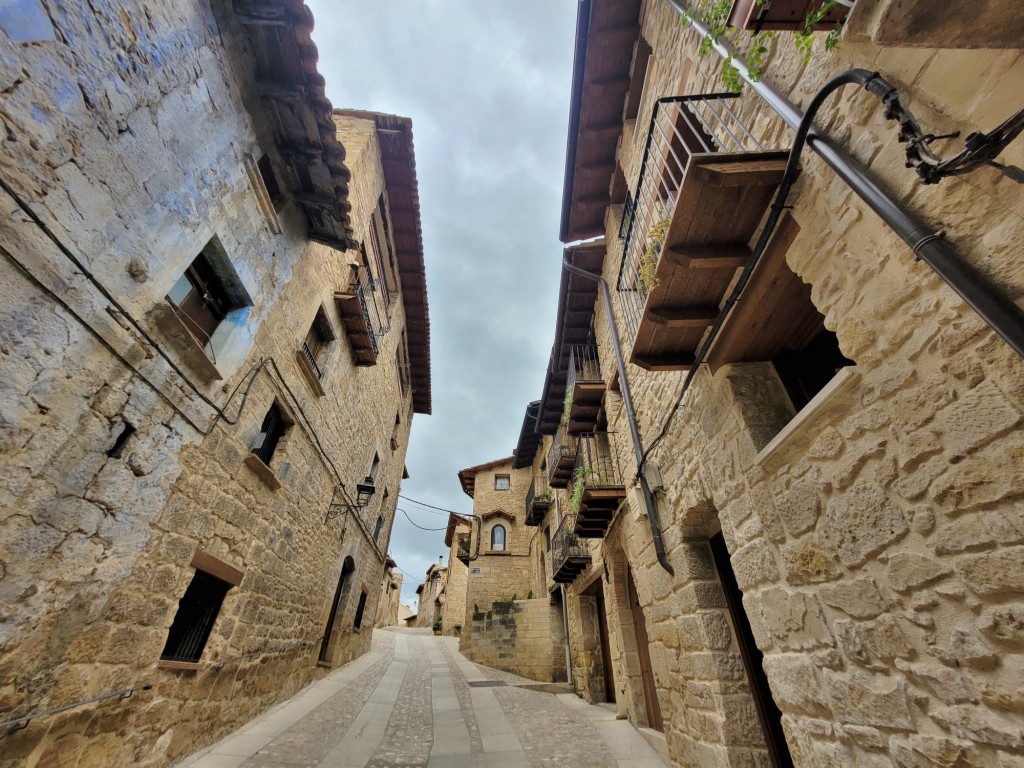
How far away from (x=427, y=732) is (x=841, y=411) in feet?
19.7

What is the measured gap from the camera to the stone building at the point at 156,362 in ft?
7.77

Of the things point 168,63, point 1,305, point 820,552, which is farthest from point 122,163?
point 820,552

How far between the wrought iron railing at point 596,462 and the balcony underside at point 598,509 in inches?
6.0

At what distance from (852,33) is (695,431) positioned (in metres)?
2.87

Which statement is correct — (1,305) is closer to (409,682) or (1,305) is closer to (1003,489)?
(1003,489)

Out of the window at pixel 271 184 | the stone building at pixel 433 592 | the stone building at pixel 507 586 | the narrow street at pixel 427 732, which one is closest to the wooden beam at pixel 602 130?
the window at pixel 271 184

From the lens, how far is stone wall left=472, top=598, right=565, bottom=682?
11.8 m

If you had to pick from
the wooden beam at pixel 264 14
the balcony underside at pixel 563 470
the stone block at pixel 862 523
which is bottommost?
the stone block at pixel 862 523

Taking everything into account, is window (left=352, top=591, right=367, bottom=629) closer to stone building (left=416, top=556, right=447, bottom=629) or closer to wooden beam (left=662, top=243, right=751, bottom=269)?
wooden beam (left=662, top=243, right=751, bottom=269)

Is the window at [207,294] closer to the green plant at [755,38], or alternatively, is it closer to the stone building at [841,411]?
the stone building at [841,411]

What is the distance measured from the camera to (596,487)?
19.3 feet

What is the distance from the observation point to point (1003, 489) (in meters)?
1.37

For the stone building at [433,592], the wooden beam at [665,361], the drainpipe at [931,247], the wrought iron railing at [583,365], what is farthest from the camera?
the stone building at [433,592]

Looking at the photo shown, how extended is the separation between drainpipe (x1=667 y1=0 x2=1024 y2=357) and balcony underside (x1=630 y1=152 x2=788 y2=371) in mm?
338
